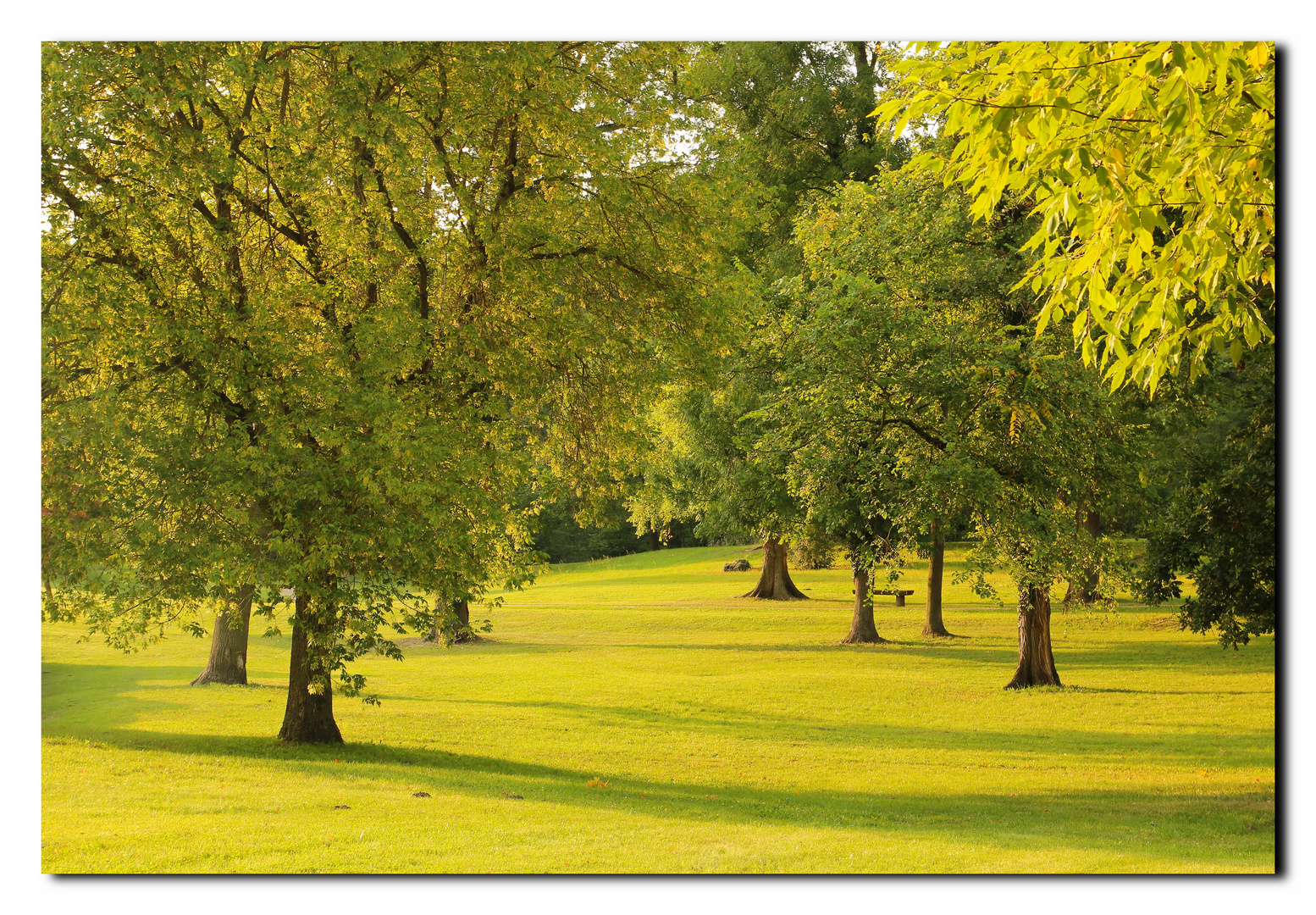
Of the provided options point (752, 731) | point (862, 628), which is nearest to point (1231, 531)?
point (752, 731)

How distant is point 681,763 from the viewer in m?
11.3

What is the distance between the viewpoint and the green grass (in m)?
6.70

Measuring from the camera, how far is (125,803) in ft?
25.1

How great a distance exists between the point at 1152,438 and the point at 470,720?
11056 millimetres

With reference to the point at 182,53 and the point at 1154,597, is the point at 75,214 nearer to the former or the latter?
the point at 182,53

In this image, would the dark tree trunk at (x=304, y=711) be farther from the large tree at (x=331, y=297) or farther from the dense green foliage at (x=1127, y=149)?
the dense green foliage at (x=1127, y=149)

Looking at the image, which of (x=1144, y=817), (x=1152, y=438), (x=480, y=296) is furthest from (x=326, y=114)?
(x=1152, y=438)

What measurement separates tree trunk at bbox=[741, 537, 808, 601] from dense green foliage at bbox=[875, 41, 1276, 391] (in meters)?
28.0

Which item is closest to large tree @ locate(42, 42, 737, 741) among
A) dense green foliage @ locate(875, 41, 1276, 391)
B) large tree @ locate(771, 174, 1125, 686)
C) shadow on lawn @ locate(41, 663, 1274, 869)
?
shadow on lawn @ locate(41, 663, 1274, 869)

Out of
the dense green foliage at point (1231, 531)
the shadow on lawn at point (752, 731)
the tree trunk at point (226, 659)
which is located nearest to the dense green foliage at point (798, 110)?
the shadow on lawn at point (752, 731)

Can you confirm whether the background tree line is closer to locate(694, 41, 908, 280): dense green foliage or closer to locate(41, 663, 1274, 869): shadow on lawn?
locate(41, 663, 1274, 869): shadow on lawn

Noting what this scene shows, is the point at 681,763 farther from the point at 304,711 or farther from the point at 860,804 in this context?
the point at 304,711

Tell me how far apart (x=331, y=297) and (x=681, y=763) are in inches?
251

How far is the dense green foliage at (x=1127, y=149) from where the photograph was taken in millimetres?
4742
